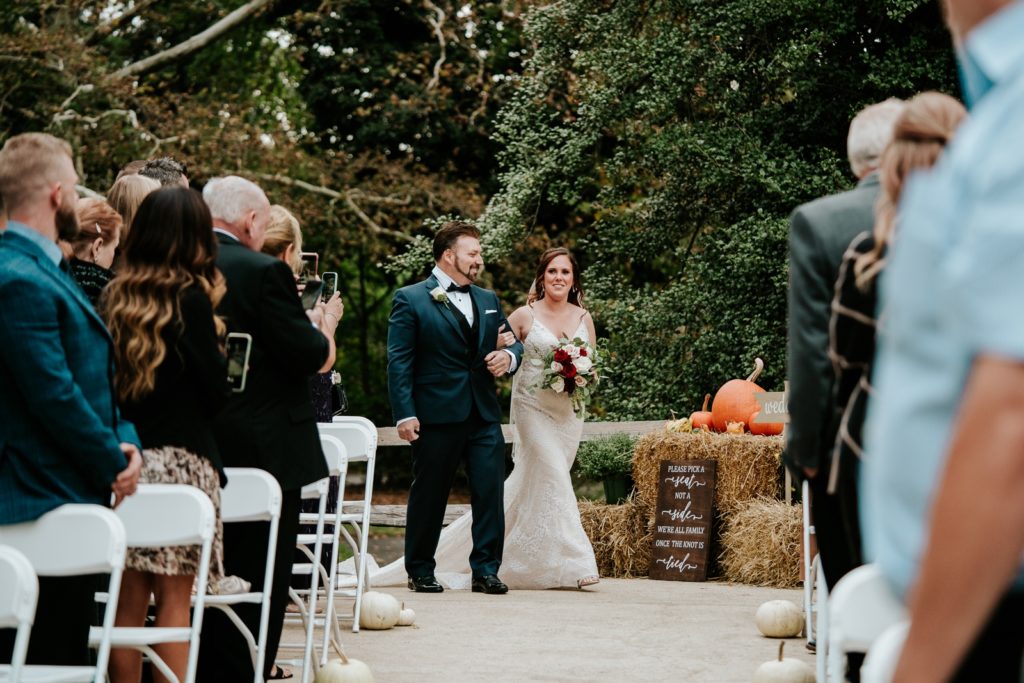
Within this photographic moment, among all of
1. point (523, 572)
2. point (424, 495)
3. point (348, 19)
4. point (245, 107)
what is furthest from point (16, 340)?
point (348, 19)

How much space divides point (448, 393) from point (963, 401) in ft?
25.3

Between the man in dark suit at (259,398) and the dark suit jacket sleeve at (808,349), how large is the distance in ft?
5.98

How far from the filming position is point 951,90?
1133cm

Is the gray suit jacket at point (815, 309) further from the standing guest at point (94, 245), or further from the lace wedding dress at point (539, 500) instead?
the lace wedding dress at point (539, 500)

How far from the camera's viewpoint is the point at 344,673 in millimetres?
5078

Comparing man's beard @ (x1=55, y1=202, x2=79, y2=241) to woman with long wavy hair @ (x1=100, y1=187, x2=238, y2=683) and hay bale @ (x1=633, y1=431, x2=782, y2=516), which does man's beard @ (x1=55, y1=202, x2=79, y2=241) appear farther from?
hay bale @ (x1=633, y1=431, x2=782, y2=516)

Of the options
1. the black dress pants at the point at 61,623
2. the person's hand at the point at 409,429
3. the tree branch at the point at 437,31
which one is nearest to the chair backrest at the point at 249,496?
the black dress pants at the point at 61,623

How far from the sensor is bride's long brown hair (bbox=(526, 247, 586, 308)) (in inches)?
376

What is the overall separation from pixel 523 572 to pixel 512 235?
15.3 ft

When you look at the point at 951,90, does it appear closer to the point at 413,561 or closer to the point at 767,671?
the point at 413,561

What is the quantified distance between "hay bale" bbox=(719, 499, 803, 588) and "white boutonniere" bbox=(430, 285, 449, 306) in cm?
262

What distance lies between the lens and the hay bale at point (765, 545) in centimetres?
931

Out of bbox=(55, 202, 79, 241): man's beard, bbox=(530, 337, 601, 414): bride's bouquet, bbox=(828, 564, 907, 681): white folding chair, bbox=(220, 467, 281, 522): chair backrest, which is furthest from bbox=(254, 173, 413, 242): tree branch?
bbox=(828, 564, 907, 681): white folding chair

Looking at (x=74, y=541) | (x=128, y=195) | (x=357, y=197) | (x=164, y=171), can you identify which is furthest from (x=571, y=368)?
(x=357, y=197)
